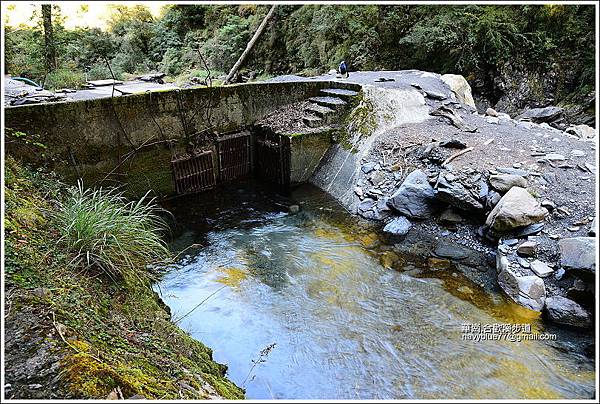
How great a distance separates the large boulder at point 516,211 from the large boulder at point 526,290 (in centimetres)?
74

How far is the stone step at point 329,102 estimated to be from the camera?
8420 mm

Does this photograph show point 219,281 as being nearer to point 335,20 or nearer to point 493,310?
point 493,310

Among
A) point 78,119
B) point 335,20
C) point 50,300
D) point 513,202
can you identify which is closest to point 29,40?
point 78,119

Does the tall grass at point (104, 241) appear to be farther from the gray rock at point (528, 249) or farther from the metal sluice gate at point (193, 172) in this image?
the gray rock at point (528, 249)

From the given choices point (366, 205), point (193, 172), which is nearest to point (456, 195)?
point (366, 205)

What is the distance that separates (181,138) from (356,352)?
17.8ft

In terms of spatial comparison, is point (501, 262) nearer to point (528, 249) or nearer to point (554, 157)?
point (528, 249)

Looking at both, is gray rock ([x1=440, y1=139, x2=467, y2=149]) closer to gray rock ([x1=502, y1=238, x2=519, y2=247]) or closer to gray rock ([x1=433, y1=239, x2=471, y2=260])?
gray rock ([x1=433, y1=239, x2=471, y2=260])

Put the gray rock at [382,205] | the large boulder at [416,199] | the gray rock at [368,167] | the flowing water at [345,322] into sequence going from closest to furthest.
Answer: the flowing water at [345,322], the large boulder at [416,199], the gray rock at [382,205], the gray rock at [368,167]

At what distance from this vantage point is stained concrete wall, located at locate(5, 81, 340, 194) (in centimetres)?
606

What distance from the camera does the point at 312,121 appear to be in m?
8.18

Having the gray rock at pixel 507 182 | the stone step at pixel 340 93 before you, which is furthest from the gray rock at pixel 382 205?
the stone step at pixel 340 93

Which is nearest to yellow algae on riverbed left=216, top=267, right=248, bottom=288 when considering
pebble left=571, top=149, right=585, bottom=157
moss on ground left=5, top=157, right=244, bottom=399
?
moss on ground left=5, top=157, right=244, bottom=399

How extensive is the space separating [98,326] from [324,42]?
1387cm
